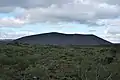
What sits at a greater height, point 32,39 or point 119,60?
point 32,39

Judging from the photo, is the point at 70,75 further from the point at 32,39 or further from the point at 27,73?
the point at 32,39

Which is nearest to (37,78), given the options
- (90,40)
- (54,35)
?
(54,35)

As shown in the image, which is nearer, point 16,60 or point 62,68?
point 62,68

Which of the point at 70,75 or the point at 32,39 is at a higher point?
the point at 32,39

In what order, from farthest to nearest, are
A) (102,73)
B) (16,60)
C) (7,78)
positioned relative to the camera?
(16,60)
(7,78)
(102,73)

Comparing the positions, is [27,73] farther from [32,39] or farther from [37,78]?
[32,39]

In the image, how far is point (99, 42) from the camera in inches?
508

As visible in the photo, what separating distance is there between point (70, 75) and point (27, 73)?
1.55m

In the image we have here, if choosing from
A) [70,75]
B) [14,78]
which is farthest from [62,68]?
[14,78]

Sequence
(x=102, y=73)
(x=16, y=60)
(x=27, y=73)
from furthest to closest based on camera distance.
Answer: (x=16, y=60)
(x=27, y=73)
(x=102, y=73)

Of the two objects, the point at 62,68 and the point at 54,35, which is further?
the point at 54,35

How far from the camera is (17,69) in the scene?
10906mm

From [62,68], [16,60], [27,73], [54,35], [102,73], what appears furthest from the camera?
[16,60]

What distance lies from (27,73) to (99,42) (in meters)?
4.53
